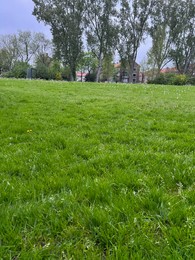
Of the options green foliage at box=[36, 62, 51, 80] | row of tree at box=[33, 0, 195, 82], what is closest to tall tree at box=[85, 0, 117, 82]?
row of tree at box=[33, 0, 195, 82]

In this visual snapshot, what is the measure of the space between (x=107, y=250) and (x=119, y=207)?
538 mm

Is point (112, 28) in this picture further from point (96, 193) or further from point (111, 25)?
point (96, 193)

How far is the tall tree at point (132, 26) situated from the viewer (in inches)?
1686

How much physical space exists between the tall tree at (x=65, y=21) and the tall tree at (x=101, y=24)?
165 centimetres

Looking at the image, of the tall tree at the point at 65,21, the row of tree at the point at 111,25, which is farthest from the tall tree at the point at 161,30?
the tall tree at the point at 65,21

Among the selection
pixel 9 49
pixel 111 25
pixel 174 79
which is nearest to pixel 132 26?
pixel 111 25

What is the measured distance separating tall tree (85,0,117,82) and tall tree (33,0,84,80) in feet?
5.40

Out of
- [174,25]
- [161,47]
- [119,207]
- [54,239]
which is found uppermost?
[174,25]

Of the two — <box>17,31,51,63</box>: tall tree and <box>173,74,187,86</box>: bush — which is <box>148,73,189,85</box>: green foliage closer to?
<box>173,74,187,86</box>: bush

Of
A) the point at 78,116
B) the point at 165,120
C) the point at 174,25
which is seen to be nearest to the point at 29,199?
the point at 78,116

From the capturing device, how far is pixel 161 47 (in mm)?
47875

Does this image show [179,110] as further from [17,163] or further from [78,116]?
[17,163]

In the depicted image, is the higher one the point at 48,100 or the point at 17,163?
the point at 48,100

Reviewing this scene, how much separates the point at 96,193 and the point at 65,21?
42550 mm
